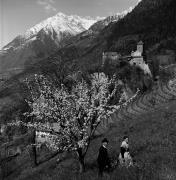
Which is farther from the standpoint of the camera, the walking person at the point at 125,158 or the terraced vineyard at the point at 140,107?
the terraced vineyard at the point at 140,107

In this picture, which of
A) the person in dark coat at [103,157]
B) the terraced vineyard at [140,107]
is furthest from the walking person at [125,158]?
the terraced vineyard at [140,107]

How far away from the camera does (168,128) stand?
30.8 meters

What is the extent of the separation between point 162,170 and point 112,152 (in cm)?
1072

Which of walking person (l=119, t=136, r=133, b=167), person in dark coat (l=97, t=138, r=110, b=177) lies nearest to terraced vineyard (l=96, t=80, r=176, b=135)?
walking person (l=119, t=136, r=133, b=167)

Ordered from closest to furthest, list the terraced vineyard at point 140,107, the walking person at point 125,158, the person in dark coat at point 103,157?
the person in dark coat at point 103,157, the walking person at point 125,158, the terraced vineyard at point 140,107

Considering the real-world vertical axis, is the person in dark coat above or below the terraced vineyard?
above

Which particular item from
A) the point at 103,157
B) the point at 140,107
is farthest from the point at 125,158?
the point at 140,107

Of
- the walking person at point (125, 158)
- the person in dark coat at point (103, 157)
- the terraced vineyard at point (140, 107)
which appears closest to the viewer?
the person in dark coat at point (103, 157)

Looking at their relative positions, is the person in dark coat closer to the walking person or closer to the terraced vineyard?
the walking person

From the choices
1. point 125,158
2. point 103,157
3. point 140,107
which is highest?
point 103,157

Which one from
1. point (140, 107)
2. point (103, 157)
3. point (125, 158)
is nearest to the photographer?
point (103, 157)

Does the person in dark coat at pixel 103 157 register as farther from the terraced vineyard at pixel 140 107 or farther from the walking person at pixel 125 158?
the terraced vineyard at pixel 140 107

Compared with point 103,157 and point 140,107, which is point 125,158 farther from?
point 140,107

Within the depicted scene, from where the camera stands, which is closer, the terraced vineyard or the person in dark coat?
the person in dark coat
